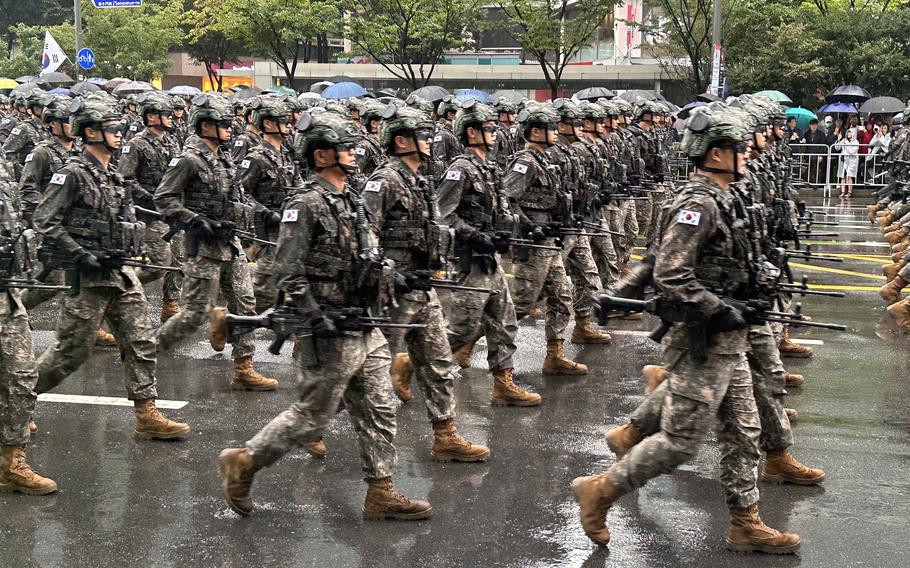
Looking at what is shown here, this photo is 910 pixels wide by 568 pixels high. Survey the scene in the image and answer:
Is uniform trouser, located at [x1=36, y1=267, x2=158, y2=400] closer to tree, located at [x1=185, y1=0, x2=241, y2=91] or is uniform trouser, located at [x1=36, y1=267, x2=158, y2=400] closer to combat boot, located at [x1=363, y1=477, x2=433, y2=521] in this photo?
combat boot, located at [x1=363, y1=477, x2=433, y2=521]

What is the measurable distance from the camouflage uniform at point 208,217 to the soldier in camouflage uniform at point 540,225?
227cm

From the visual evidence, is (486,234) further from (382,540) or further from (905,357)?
(905,357)

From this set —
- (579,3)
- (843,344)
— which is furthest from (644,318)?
(579,3)

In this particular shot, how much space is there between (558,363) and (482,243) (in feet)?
→ 6.78

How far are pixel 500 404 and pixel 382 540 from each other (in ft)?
10.1

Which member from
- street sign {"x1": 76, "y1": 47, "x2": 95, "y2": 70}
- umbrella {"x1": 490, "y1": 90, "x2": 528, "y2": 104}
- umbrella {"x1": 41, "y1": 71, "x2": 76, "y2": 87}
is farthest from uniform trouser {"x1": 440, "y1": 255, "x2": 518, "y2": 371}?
street sign {"x1": 76, "y1": 47, "x2": 95, "y2": 70}

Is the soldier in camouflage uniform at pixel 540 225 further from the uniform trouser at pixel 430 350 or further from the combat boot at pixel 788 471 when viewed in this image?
the combat boot at pixel 788 471

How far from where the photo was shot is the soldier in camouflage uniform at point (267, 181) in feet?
35.4

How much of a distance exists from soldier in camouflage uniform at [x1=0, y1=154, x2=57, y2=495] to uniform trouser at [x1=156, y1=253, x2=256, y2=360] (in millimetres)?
2541

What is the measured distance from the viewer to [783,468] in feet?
24.3

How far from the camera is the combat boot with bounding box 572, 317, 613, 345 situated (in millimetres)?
11781

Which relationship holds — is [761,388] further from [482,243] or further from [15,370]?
[15,370]

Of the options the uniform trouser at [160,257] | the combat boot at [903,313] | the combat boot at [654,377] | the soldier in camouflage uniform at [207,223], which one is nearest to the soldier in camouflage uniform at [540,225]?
the soldier in camouflage uniform at [207,223]

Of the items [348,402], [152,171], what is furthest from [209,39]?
[348,402]
